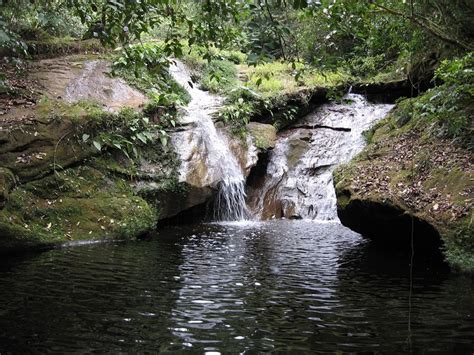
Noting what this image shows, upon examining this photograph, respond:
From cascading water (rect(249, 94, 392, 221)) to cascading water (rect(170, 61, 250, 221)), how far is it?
Result: 33.3 inches

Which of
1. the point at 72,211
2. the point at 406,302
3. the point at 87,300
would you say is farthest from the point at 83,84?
the point at 406,302

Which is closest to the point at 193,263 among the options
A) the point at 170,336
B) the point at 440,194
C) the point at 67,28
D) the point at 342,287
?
the point at 342,287

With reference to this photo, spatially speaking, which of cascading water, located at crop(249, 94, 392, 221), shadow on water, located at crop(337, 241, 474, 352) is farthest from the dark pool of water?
cascading water, located at crop(249, 94, 392, 221)

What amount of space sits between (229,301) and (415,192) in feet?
13.1

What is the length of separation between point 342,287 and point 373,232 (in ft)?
10.4

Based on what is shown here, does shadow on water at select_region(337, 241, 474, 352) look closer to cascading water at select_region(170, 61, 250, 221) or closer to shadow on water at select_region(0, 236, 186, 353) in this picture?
shadow on water at select_region(0, 236, 186, 353)

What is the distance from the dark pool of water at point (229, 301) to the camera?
3.95 metres

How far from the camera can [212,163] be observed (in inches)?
454

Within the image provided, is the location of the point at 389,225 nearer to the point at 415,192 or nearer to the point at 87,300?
the point at 415,192

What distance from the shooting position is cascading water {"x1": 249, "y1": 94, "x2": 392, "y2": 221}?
40.4 ft

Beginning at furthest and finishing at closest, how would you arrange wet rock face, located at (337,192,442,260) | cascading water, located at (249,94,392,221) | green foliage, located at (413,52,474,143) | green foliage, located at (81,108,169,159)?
cascading water, located at (249,94,392,221), green foliage, located at (81,108,169,159), wet rock face, located at (337,192,442,260), green foliage, located at (413,52,474,143)

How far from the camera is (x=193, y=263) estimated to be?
6.93 metres

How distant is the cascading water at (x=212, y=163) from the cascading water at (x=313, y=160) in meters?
0.85

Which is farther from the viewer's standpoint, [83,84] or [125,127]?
[83,84]
